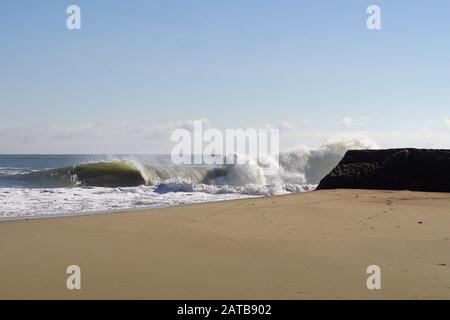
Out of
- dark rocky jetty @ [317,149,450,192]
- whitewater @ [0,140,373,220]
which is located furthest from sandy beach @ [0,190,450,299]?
whitewater @ [0,140,373,220]

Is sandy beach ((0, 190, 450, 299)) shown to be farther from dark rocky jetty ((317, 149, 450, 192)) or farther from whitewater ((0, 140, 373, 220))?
whitewater ((0, 140, 373, 220))

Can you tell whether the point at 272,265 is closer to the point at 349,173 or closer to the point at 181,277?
the point at 181,277

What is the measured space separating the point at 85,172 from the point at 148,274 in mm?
22651

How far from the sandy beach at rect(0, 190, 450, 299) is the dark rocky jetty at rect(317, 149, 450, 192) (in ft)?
11.8

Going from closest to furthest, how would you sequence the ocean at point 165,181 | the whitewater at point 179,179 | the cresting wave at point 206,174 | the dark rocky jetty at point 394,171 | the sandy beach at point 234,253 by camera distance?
the sandy beach at point 234,253 → the dark rocky jetty at point 394,171 → the ocean at point 165,181 → the whitewater at point 179,179 → the cresting wave at point 206,174

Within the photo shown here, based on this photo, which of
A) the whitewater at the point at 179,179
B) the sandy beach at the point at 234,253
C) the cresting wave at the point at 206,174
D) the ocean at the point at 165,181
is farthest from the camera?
the cresting wave at the point at 206,174

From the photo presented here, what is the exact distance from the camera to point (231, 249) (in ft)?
22.3

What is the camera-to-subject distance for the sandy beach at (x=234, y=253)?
489 cm

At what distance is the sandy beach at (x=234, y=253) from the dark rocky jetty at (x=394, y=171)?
360 cm

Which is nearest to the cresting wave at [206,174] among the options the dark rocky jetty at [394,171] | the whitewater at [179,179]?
the whitewater at [179,179]

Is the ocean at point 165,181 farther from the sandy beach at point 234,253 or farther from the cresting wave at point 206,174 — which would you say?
the sandy beach at point 234,253

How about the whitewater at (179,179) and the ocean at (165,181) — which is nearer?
the ocean at (165,181)

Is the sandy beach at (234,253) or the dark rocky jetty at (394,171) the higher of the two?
the dark rocky jetty at (394,171)

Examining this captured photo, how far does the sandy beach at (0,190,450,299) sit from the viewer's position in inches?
192
